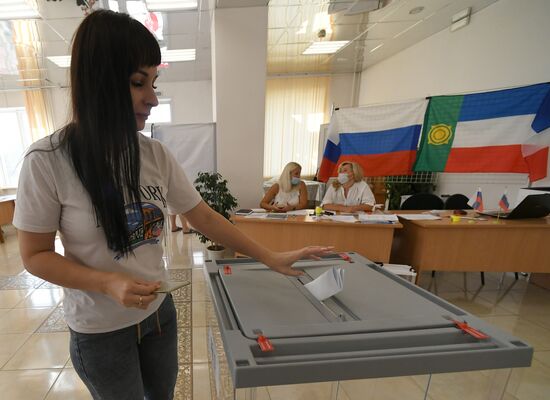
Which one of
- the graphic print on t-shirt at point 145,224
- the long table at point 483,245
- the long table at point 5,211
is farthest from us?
the long table at point 5,211

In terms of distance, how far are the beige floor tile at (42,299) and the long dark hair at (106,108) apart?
2.51 metres

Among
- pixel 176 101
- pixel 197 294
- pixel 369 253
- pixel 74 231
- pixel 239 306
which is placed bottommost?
pixel 197 294

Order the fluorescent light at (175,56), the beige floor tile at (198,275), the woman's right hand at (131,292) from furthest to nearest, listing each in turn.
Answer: the fluorescent light at (175,56)
the beige floor tile at (198,275)
the woman's right hand at (131,292)

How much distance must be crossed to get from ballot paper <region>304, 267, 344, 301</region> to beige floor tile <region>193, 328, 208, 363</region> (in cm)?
120

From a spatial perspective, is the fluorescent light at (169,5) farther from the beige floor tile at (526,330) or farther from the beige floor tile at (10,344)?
the beige floor tile at (526,330)

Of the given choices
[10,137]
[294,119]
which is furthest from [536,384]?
[10,137]

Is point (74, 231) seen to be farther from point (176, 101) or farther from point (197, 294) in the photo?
point (176, 101)

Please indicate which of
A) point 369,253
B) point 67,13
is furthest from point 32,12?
point 369,253

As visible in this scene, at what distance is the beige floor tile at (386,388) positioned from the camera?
572 millimetres

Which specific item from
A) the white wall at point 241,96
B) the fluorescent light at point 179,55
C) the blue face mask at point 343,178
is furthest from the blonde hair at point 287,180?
the fluorescent light at point 179,55

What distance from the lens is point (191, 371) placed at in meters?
1.63

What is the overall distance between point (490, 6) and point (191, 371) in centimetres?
496

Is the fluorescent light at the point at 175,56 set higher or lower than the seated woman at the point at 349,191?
higher

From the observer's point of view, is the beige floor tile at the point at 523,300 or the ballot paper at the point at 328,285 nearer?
the ballot paper at the point at 328,285
